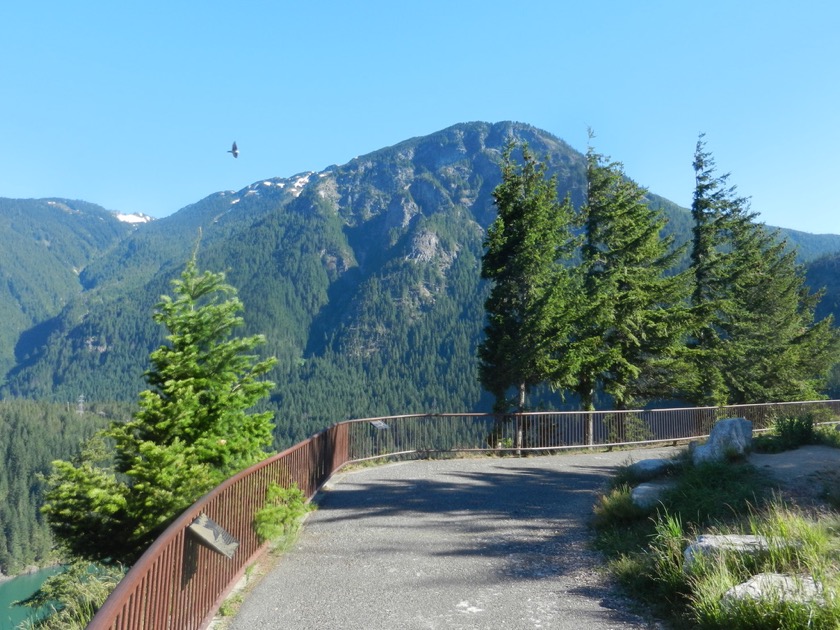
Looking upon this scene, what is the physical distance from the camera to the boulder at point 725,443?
1043cm

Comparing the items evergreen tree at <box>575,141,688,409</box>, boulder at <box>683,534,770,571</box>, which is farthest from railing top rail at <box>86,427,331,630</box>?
evergreen tree at <box>575,141,688,409</box>

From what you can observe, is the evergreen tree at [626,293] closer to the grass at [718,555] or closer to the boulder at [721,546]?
the grass at [718,555]

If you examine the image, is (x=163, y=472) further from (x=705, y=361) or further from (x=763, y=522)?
(x=705, y=361)

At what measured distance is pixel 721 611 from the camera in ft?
15.7

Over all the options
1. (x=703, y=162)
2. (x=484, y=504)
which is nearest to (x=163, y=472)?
(x=484, y=504)

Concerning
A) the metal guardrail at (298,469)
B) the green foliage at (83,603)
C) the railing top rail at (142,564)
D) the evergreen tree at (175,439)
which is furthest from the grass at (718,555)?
the evergreen tree at (175,439)

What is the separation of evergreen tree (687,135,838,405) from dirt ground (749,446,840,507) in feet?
52.2

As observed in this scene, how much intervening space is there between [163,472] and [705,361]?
2536 centimetres

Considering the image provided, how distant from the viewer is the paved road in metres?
5.56

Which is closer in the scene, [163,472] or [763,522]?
[763,522]

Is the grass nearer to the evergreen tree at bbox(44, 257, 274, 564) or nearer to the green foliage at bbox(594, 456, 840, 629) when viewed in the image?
the green foliage at bbox(594, 456, 840, 629)

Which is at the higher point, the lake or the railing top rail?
the railing top rail

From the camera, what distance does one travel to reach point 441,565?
7113 millimetres

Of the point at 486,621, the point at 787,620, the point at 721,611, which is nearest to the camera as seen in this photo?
the point at 787,620
